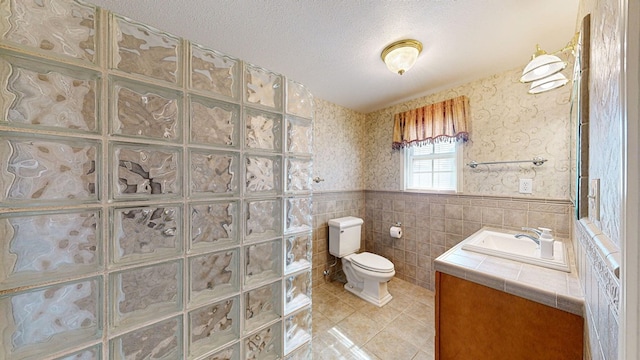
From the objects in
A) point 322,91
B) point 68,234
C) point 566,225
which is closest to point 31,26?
point 68,234

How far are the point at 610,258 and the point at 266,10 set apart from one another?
167cm

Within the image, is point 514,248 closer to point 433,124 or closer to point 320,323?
point 433,124

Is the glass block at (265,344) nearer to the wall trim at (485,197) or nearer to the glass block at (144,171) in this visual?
the glass block at (144,171)

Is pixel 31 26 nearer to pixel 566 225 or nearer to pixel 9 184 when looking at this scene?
pixel 9 184

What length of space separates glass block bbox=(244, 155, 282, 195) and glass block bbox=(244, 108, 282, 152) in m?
0.05

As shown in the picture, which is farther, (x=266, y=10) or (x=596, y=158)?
(x=266, y=10)

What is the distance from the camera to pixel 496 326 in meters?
1.08

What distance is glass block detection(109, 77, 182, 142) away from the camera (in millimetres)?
560

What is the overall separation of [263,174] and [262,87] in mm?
349

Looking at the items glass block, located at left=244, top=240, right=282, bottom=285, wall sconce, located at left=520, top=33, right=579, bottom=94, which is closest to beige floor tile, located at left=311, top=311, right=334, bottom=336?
glass block, located at left=244, top=240, right=282, bottom=285

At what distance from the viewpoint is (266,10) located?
122cm

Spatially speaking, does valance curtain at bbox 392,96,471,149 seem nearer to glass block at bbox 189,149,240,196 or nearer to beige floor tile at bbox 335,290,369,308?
beige floor tile at bbox 335,290,369,308

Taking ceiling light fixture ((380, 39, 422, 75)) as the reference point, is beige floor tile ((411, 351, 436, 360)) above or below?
below

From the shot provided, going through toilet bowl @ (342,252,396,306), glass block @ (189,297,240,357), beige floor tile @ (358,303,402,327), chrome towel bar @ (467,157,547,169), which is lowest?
beige floor tile @ (358,303,402,327)
